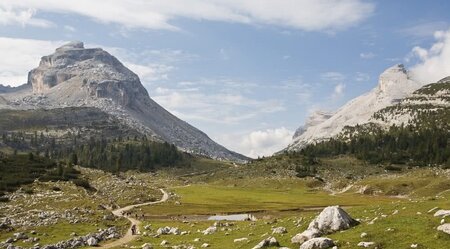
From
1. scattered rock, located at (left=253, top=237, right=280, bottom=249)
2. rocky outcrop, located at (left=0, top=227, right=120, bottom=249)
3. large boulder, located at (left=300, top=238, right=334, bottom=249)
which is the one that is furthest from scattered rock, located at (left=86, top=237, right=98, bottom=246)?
large boulder, located at (left=300, top=238, right=334, bottom=249)

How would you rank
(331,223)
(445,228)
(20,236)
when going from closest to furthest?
1. (445,228)
2. (331,223)
3. (20,236)

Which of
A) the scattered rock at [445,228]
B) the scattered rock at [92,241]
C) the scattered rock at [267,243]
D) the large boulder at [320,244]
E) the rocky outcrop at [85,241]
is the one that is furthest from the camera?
the scattered rock at [92,241]

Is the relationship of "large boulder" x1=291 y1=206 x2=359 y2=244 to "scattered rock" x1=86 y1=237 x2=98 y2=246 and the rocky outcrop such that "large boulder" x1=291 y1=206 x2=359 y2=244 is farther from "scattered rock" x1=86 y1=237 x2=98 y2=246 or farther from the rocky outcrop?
the rocky outcrop

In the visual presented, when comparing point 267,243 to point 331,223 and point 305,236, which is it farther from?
point 331,223

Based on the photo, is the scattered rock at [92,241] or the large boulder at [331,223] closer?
the large boulder at [331,223]

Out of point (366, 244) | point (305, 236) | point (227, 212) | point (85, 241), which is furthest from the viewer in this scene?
point (227, 212)

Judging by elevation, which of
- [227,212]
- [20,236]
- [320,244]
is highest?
[320,244]

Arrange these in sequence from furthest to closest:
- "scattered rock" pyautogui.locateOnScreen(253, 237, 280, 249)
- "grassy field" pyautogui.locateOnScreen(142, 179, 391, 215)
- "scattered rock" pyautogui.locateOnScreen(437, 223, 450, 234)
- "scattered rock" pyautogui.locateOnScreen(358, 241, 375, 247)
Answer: "grassy field" pyautogui.locateOnScreen(142, 179, 391, 215)
"scattered rock" pyautogui.locateOnScreen(253, 237, 280, 249)
"scattered rock" pyautogui.locateOnScreen(358, 241, 375, 247)
"scattered rock" pyautogui.locateOnScreen(437, 223, 450, 234)

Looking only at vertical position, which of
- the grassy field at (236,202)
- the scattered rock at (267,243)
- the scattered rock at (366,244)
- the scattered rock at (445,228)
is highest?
the scattered rock at (445,228)

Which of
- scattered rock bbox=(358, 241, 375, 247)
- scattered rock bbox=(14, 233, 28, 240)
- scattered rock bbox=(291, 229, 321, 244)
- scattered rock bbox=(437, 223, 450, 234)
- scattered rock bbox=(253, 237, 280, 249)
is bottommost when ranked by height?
scattered rock bbox=(14, 233, 28, 240)

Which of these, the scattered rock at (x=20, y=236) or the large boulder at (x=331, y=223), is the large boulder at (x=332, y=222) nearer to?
the large boulder at (x=331, y=223)

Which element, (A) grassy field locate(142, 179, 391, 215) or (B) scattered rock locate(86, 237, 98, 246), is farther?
(A) grassy field locate(142, 179, 391, 215)

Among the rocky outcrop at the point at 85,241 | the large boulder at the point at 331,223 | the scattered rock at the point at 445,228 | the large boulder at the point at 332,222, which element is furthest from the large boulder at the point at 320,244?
the rocky outcrop at the point at 85,241

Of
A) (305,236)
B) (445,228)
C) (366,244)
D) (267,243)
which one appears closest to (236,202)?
(267,243)
